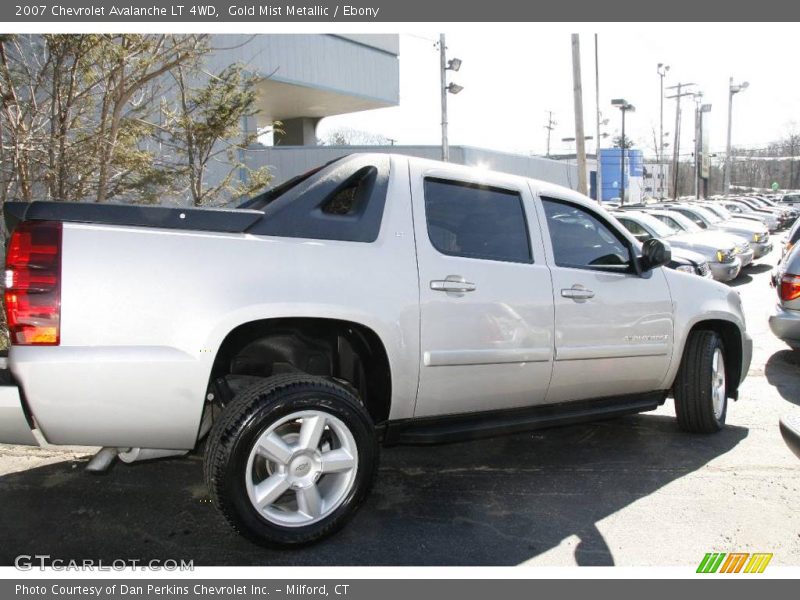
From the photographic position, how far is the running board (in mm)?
3428

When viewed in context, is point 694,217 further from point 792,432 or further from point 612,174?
point 612,174

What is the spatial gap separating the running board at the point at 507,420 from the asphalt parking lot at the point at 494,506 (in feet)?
1.16

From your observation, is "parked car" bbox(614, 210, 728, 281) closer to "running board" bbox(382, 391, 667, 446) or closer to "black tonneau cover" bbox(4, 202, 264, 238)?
"running board" bbox(382, 391, 667, 446)

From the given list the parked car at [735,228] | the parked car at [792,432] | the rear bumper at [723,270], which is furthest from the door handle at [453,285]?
the parked car at [735,228]

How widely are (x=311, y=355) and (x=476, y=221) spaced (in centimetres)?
121

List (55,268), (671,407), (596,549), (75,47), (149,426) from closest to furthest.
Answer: (55,268)
(149,426)
(596,549)
(671,407)
(75,47)

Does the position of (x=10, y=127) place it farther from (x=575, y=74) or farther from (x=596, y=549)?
(x=575, y=74)

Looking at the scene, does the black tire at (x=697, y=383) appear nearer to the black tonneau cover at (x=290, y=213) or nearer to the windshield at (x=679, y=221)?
the black tonneau cover at (x=290, y=213)

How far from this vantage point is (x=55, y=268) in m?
2.58

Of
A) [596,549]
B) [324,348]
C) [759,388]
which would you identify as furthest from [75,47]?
[759,388]

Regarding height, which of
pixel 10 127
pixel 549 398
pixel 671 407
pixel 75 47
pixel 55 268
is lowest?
pixel 671 407

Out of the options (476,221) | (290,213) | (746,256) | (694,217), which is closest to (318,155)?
(694,217)

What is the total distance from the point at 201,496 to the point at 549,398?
2.10 metres

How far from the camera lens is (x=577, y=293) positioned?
3906 millimetres
